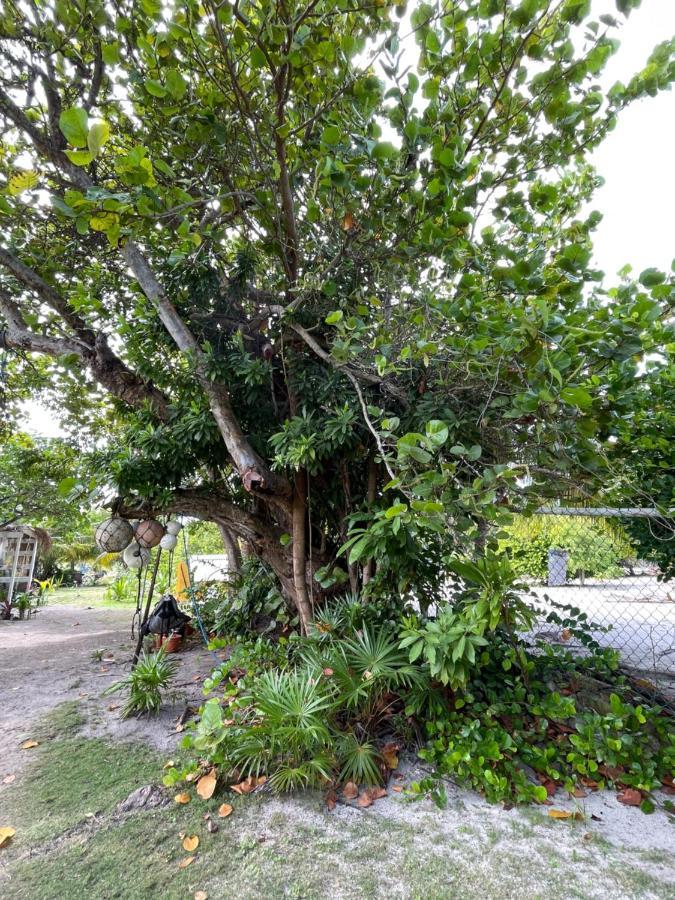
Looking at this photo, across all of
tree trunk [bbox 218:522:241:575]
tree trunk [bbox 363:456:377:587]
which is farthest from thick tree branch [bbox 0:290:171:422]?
tree trunk [bbox 218:522:241:575]

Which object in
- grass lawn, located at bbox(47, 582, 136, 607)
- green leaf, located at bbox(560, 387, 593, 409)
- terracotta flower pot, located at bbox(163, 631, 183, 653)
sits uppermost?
green leaf, located at bbox(560, 387, 593, 409)

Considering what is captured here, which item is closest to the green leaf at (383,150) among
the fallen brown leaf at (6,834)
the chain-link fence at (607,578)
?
the chain-link fence at (607,578)

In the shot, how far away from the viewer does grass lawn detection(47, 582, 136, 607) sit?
10414 mm

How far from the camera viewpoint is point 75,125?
1234 mm

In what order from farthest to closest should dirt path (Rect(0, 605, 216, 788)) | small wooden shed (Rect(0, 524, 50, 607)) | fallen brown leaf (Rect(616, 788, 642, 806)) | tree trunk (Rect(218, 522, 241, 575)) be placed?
1. small wooden shed (Rect(0, 524, 50, 607))
2. tree trunk (Rect(218, 522, 241, 575))
3. dirt path (Rect(0, 605, 216, 788))
4. fallen brown leaf (Rect(616, 788, 642, 806))

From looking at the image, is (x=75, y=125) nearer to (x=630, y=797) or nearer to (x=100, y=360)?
(x=100, y=360)

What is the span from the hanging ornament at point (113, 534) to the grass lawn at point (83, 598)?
7525 millimetres

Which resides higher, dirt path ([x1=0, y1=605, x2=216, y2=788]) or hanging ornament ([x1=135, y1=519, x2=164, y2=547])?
hanging ornament ([x1=135, y1=519, x2=164, y2=547])

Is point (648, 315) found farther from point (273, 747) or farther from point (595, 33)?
point (273, 747)

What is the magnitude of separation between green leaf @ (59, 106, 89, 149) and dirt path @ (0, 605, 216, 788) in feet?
9.88

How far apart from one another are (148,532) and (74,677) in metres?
1.63

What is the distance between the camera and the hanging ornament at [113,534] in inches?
137

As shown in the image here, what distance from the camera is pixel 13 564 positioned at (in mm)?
9492

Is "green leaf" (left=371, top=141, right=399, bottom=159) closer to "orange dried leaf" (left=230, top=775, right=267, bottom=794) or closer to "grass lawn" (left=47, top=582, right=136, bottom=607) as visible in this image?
"orange dried leaf" (left=230, top=775, right=267, bottom=794)
